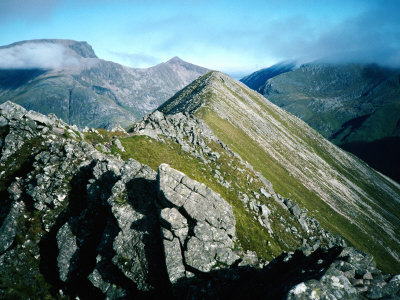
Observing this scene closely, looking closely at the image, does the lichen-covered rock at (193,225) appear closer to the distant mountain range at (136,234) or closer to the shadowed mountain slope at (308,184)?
the distant mountain range at (136,234)

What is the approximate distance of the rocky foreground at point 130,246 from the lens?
14.3 m

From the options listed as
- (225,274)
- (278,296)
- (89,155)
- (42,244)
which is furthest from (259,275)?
A: (89,155)

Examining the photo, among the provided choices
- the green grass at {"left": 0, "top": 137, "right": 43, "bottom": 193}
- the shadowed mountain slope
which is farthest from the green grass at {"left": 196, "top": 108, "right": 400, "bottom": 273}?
the green grass at {"left": 0, "top": 137, "right": 43, "bottom": 193}

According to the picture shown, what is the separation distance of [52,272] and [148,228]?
10349 mm

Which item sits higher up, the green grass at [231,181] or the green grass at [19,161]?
the green grass at [19,161]

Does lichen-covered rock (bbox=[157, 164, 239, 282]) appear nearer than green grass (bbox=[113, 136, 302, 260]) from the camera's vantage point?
Yes

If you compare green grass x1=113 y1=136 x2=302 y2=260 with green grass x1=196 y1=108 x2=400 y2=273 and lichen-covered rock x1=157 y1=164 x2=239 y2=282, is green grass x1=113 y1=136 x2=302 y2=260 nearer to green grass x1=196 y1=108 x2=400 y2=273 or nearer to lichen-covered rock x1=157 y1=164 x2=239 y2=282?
lichen-covered rock x1=157 y1=164 x2=239 y2=282

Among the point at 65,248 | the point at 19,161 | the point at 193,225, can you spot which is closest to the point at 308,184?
the point at 193,225

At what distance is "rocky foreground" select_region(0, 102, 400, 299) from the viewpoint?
46.9 feet

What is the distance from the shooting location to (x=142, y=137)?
133 feet

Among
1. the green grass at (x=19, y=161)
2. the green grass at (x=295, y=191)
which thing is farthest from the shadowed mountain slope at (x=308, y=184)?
the green grass at (x=19, y=161)

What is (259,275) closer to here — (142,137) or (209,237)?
(209,237)

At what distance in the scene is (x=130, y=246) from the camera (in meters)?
18.8

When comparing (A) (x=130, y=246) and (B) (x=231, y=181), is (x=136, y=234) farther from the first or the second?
(B) (x=231, y=181)
